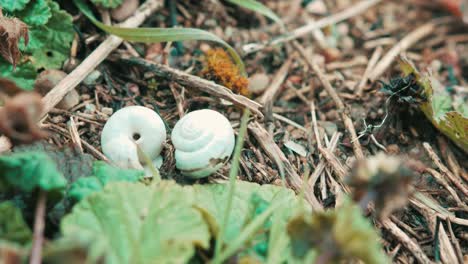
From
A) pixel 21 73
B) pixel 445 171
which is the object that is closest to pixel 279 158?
pixel 445 171

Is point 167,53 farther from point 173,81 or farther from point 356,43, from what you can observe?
point 356,43

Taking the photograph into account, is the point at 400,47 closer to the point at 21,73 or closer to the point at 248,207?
the point at 248,207

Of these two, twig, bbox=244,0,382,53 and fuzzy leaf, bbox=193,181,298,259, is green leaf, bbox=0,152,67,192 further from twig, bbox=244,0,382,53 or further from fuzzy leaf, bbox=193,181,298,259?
twig, bbox=244,0,382,53

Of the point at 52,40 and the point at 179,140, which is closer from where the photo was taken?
the point at 179,140

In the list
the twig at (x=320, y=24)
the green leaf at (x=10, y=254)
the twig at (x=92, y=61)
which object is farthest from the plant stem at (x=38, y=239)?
the twig at (x=320, y=24)

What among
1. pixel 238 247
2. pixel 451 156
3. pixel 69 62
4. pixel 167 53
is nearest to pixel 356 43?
pixel 451 156
